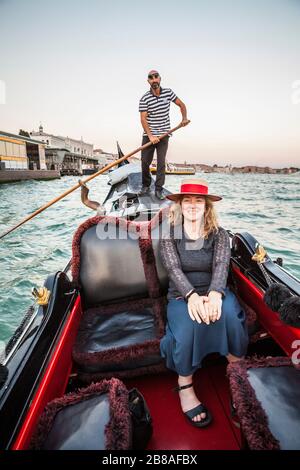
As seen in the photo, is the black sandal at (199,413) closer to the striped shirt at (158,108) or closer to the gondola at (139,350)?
the gondola at (139,350)

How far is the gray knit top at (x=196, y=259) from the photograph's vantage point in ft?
4.66

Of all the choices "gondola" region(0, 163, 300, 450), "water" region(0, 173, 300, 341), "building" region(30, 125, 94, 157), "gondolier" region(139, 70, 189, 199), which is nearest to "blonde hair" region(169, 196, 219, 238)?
"gondola" region(0, 163, 300, 450)

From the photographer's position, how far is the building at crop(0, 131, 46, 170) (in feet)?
70.3

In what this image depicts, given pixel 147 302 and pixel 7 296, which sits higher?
pixel 147 302

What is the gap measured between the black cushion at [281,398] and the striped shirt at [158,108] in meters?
2.95

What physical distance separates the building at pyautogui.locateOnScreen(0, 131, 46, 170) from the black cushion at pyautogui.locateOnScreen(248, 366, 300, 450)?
21.1 meters

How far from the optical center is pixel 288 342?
1.23m

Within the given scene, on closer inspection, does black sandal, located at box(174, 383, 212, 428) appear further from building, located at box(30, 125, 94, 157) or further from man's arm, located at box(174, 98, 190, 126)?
building, located at box(30, 125, 94, 157)

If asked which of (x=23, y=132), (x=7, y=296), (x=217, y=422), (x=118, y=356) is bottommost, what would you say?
(x=7, y=296)

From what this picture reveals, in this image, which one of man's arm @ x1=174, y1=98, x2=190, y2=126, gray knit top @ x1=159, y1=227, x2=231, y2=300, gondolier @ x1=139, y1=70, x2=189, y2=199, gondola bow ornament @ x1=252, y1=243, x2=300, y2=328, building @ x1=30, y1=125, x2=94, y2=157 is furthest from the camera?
building @ x1=30, y1=125, x2=94, y2=157

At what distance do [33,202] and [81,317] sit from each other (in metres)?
10.5
